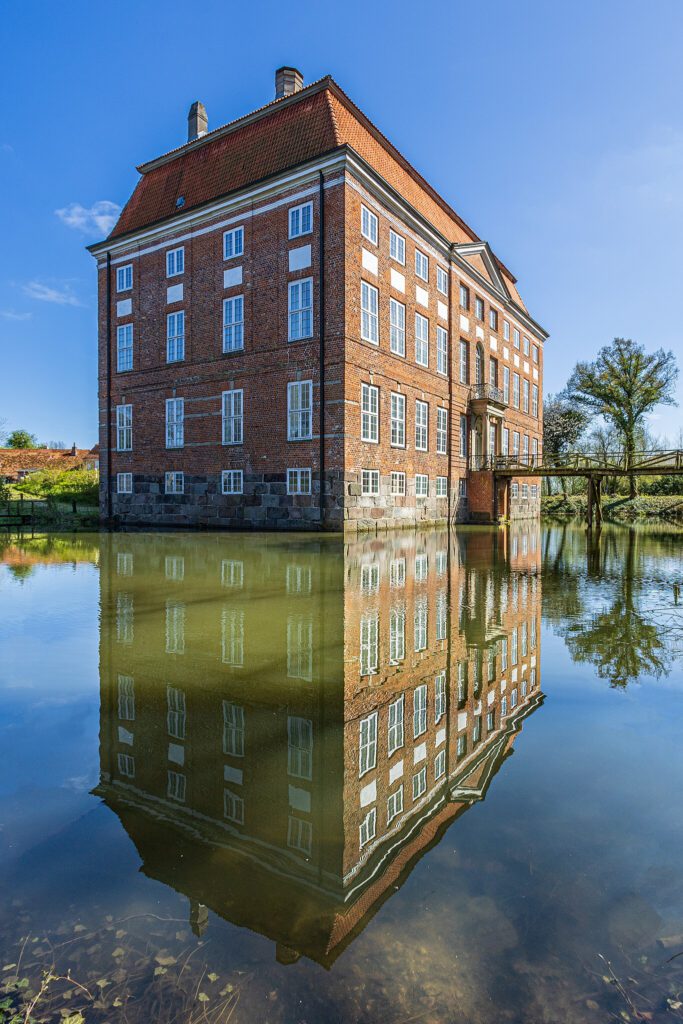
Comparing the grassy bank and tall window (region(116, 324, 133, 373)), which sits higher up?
tall window (region(116, 324, 133, 373))

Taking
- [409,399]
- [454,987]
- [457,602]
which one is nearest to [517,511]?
[409,399]

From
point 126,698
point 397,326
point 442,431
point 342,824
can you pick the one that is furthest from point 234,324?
point 342,824

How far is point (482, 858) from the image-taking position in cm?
239

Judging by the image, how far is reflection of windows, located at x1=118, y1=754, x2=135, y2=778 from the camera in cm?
313

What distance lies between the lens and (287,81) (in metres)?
26.0

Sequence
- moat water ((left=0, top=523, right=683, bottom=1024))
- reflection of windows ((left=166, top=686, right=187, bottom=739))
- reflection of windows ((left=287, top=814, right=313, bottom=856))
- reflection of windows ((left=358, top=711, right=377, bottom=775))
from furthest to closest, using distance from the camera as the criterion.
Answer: reflection of windows ((left=166, top=686, right=187, bottom=739)) → reflection of windows ((left=358, top=711, right=377, bottom=775)) → reflection of windows ((left=287, top=814, right=313, bottom=856)) → moat water ((left=0, top=523, right=683, bottom=1024))

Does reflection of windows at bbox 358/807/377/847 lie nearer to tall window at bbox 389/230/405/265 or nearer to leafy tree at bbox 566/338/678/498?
tall window at bbox 389/230/405/265

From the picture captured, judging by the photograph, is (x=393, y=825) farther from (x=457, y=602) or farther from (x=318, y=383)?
(x=318, y=383)

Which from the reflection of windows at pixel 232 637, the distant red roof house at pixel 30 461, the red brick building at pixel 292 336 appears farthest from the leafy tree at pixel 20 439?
the reflection of windows at pixel 232 637

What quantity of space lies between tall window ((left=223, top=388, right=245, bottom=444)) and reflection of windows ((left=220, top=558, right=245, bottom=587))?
13.1 meters

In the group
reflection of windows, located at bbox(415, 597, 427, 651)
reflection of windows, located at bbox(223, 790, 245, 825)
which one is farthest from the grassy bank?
reflection of windows, located at bbox(223, 790, 245, 825)

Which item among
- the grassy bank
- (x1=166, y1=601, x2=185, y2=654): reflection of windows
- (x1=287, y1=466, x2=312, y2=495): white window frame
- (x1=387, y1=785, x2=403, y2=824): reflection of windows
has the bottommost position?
(x1=387, y1=785, x2=403, y2=824): reflection of windows

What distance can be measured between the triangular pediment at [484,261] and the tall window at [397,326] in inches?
283

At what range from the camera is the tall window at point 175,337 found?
27625 millimetres
